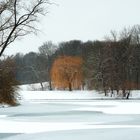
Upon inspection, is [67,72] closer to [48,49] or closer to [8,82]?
Answer: [48,49]

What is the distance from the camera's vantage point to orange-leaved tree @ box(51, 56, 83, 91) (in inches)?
3903

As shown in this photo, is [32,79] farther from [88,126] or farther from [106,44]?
[88,126]

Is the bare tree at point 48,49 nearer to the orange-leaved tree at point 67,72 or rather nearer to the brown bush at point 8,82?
the orange-leaved tree at point 67,72

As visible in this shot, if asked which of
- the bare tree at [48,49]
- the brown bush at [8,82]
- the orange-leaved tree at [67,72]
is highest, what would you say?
the bare tree at [48,49]

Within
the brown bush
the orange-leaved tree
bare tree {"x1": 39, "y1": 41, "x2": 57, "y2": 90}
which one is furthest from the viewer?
bare tree {"x1": 39, "y1": 41, "x2": 57, "y2": 90}

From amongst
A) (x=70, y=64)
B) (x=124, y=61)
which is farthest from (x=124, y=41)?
(x=70, y=64)

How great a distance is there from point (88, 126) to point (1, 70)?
45.6ft

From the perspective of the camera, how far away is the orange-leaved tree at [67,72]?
325 ft

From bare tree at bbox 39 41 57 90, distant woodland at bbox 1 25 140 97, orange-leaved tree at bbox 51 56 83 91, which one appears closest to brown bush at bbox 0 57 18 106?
distant woodland at bbox 1 25 140 97

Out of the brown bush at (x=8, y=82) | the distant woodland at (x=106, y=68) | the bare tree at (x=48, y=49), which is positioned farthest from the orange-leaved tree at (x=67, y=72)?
the brown bush at (x=8, y=82)

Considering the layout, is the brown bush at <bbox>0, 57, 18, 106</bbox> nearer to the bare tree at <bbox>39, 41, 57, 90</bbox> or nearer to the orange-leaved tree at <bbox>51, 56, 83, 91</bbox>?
the orange-leaved tree at <bbox>51, 56, 83, 91</bbox>

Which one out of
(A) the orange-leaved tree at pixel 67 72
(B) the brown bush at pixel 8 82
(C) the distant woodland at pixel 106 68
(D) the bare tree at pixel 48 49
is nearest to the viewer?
(B) the brown bush at pixel 8 82

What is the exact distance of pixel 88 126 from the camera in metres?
25.6

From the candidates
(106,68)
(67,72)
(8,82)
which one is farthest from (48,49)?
(8,82)
